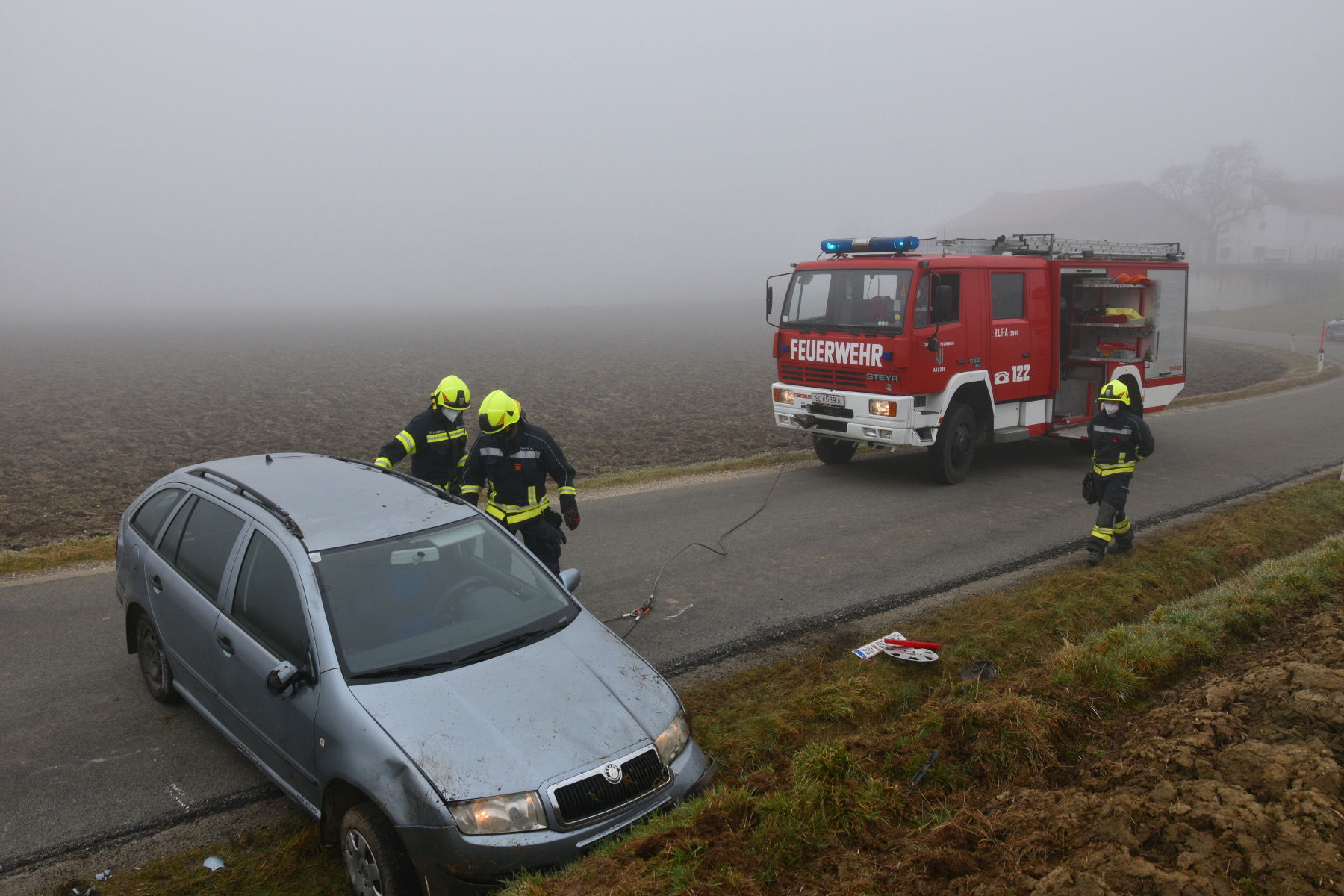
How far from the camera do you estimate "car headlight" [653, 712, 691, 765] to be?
4070 millimetres

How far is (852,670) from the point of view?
19.3 ft

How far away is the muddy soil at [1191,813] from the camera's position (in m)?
3.19

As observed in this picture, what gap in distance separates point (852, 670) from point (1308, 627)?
2874 millimetres

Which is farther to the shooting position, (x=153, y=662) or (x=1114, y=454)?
(x=1114, y=454)

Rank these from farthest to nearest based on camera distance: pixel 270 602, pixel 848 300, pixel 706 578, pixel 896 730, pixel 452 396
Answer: pixel 848 300 → pixel 706 578 → pixel 452 396 → pixel 896 730 → pixel 270 602

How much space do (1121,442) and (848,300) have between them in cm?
404

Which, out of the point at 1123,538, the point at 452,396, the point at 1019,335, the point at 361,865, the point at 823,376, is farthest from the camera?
the point at 1019,335

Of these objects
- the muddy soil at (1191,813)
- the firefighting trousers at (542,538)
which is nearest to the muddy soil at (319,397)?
the firefighting trousers at (542,538)

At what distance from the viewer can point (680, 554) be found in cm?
856

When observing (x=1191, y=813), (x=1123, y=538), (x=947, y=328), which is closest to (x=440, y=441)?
(x=1191, y=813)

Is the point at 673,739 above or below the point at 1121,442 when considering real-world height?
below

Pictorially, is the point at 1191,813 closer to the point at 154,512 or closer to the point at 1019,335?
the point at 154,512

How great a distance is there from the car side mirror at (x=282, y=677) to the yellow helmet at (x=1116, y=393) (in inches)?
264

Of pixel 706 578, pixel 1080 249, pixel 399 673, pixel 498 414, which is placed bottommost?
pixel 706 578
